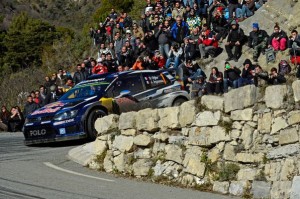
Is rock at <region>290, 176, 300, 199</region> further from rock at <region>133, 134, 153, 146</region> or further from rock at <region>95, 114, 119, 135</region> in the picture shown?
rock at <region>95, 114, 119, 135</region>

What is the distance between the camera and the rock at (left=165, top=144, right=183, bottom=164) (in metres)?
12.0

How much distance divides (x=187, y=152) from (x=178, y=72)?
8527 millimetres

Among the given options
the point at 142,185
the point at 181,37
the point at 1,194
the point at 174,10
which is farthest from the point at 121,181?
the point at 174,10

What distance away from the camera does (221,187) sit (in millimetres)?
10969

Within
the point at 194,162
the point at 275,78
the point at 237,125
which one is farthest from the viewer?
the point at 275,78

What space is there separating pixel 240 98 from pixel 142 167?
2724mm

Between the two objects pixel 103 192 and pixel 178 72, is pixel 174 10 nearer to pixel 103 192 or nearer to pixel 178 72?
pixel 178 72

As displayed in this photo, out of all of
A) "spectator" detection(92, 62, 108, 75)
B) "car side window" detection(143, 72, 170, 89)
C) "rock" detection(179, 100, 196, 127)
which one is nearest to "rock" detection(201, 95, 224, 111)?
"rock" detection(179, 100, 196, 127)

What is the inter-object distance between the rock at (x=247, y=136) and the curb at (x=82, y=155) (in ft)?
→ 13.7

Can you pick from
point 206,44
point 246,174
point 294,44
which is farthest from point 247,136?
point 206,44

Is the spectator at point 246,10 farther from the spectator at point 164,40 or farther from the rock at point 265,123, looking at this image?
the rock at point 265,123

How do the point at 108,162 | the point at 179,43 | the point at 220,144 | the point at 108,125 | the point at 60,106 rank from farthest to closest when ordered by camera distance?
the point at 179,43 < the point at 60,106 < the point at 108,125 < the point at 108,162 < the point at 220,144

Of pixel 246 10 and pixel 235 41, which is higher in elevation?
pixel 246 10

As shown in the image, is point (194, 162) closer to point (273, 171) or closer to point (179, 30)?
point (273, 171)
